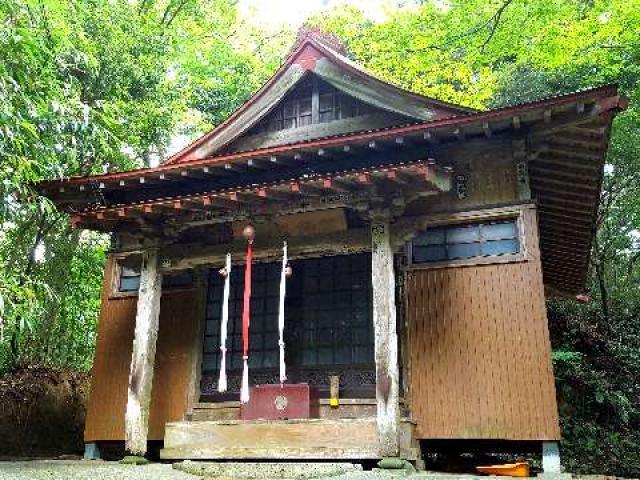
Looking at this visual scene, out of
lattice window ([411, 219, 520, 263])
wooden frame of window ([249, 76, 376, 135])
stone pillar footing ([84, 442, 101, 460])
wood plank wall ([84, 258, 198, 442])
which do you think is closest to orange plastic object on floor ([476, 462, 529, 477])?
lattice window ([411, 219, 520, 263])

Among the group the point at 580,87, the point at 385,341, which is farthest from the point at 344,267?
the point at 580,87

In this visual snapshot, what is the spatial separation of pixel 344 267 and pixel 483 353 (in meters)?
2.74

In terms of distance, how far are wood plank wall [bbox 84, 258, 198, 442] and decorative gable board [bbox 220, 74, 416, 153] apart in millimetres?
3015

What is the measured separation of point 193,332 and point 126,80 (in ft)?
28.7

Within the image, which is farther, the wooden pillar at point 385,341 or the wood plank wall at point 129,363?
the wood plank wall at point 129,363

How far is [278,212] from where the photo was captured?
804 centimetres

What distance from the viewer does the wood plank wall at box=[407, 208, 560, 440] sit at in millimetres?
7258

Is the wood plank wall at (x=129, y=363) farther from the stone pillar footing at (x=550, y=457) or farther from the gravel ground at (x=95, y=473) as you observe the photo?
the stone pillar footing at (x=550, y=457)

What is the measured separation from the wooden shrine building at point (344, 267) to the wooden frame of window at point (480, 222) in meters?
0.02

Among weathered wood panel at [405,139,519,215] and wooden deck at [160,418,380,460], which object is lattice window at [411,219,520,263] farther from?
wooden deck at [160,418,380,460]

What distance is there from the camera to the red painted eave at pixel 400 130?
6769mm

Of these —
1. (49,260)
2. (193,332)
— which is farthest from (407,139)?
(49,260)

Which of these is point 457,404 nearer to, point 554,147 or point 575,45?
point 554,147

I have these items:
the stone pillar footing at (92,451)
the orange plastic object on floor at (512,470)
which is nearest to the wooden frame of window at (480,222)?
the orange plastic object on floor at (512,470)
